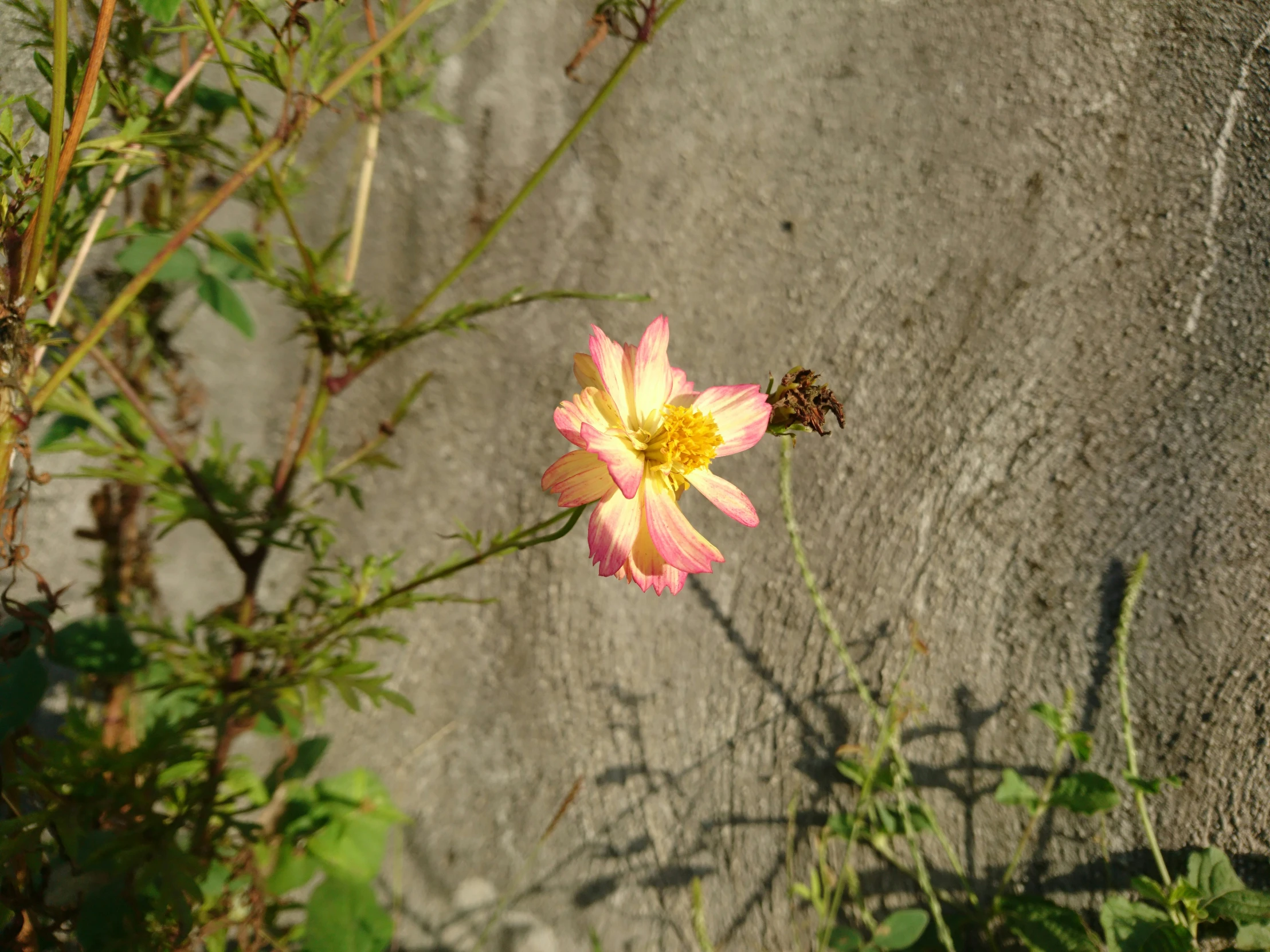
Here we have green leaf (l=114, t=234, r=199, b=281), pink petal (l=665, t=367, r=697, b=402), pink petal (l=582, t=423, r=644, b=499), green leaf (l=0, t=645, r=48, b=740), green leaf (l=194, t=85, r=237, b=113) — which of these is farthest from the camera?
green leaf (l=114, t=234, r=199, b=281)

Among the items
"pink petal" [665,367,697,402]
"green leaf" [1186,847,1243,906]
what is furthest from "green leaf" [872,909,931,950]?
"pink petal" [665,367,697,402]

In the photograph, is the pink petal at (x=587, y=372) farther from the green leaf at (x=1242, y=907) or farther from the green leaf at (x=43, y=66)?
the green leaf at (x=1242, y=907)

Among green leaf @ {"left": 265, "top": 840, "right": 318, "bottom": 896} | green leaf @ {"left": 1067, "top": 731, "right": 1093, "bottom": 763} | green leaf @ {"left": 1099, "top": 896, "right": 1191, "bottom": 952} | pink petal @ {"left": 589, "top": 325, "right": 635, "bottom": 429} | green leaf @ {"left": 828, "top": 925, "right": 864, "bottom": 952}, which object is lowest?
green leaf @ {"left": 828, "top": 925, "right": 864, "bottom": 952}

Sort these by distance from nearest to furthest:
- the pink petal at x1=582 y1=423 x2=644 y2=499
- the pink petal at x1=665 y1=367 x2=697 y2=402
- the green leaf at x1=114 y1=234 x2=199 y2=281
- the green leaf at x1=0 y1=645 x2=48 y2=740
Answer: the pink petal at x1=582 y1=423 x2=644 y2=499
the pink petal at x1=665 y1=367 x2=697 y2=402
the green leaf at x1=0 y1=645 x2=48 y2=740
the green leaf at x1=114 y1=234 x2=199 y2=281

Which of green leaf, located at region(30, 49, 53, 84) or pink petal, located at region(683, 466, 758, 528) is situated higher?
green leaf, located at region(30, 49, 53, 84)

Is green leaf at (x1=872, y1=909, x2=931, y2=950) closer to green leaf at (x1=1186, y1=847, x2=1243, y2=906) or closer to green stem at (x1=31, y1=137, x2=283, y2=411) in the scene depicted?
green leaf at (x1=1186, y1=847, x2=1243, y2=906)

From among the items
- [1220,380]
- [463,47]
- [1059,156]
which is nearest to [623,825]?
[1220,380]

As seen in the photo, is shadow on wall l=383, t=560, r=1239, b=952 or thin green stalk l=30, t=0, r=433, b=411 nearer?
thin green stalk l=30, t=0, r=433, b=411

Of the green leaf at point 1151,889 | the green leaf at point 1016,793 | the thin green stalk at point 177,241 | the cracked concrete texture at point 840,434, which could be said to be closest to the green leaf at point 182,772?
the cracked concrete texture at point 840,434
